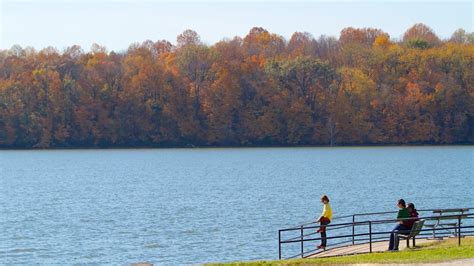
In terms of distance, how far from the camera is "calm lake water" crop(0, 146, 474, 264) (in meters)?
43.8

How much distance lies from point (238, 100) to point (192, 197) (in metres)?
77.8

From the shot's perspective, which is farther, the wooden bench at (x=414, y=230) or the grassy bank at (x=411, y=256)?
the wooden bench at (x=414, y=230)

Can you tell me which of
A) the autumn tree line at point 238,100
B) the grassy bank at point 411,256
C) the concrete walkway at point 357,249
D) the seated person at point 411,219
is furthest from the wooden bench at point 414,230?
the autumn tree line at point 238,100

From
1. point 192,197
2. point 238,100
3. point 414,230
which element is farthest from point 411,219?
point 238,100

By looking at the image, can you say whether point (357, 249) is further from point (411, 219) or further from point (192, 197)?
point (192, 197)

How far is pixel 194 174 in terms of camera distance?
99.6 metres

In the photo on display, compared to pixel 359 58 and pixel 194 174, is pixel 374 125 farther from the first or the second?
pixel 194 174

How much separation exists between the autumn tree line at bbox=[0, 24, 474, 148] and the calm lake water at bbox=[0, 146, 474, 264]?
848cm

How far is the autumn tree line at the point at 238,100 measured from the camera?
144375 millimetres

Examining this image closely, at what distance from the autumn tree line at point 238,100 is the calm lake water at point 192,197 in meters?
8.48

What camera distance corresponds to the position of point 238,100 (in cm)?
14888

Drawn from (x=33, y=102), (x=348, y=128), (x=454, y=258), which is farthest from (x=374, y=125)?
(x=454, y=258)

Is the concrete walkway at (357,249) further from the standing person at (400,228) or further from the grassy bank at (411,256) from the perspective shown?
the grassy bank at (411,256)

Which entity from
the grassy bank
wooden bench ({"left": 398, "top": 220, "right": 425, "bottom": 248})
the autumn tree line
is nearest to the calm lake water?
the autumn tree line
